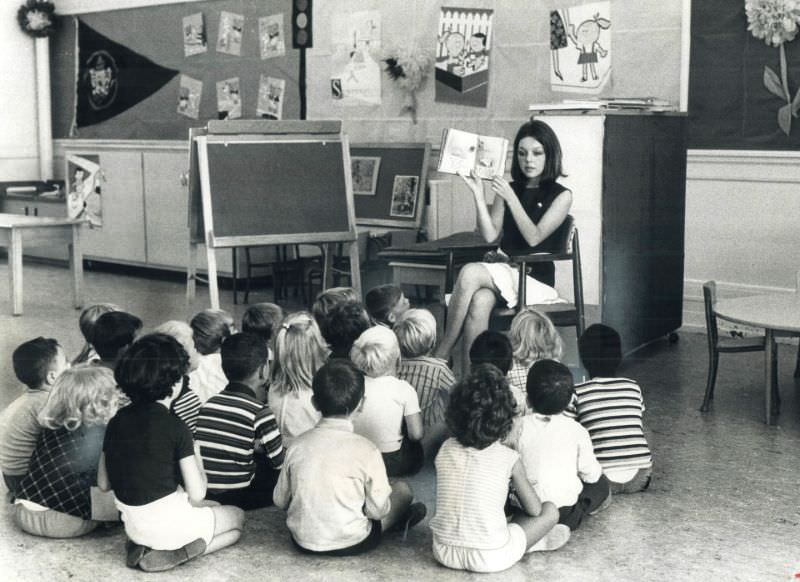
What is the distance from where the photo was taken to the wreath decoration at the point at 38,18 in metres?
10.5

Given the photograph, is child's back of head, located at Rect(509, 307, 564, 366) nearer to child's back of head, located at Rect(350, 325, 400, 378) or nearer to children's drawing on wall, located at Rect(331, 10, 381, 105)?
child's back of head, located at Rect(350, 325, 400, 378)

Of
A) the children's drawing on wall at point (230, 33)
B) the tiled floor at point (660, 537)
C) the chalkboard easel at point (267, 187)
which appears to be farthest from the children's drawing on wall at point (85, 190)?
the tiled floor at point (660, 537)

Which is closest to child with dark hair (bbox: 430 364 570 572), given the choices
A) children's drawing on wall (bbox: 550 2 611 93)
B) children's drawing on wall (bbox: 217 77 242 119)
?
children's drawing on wall (bbox: 550 2 611 93)

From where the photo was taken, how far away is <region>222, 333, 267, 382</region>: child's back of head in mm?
3375

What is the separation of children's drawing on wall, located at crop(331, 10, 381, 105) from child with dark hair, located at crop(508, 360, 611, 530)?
521 cm

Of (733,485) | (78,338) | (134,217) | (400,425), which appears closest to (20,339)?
(78,338)

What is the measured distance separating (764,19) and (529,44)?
5.27 ft

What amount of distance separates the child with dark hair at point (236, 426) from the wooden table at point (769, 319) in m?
2.20

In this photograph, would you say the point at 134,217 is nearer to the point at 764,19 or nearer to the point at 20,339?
the point at 20,339

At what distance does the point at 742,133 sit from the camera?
653 centimetres

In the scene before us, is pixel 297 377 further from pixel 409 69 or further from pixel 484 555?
pixel 409 69

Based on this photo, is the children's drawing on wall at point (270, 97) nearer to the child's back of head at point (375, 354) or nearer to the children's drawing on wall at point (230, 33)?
the children's drawing on wall at point (230, 33)

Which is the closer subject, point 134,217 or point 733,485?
point 733,485

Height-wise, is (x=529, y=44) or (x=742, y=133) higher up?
(x=529, y=44)
